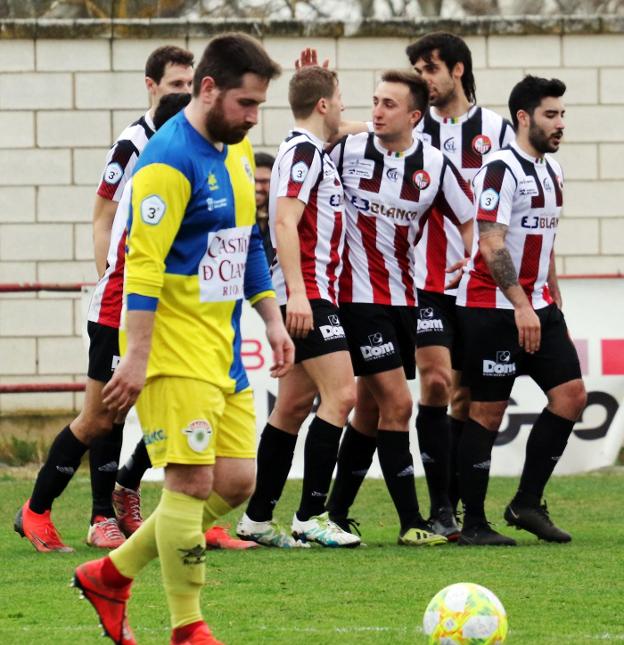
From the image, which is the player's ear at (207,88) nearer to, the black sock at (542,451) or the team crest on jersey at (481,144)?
the black sock at (542,451)

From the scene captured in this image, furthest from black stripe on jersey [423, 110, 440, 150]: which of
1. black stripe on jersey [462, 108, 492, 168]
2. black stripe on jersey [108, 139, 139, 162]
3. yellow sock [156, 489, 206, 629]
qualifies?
yellow sock [156, 489, 206, 629]

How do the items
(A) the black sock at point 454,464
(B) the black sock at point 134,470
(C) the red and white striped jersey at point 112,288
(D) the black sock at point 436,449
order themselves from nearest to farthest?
(C) the red and white striped jersey at point 112,288, (B) the black sock at point 134,470, (D) the black sock at point 436,449, (A) the black sock at point 454,464

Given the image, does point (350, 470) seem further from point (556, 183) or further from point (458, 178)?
point (556, 183)

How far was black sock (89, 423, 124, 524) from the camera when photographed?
8.01 meters

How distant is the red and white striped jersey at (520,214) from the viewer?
25.8 ft

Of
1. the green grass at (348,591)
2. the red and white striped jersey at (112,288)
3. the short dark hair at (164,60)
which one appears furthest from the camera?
the short dark hair at (164,60)

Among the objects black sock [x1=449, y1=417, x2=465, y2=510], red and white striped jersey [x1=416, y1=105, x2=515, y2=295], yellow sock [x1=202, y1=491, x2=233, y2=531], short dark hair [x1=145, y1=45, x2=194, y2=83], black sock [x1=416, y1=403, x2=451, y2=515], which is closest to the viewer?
yellow sock [x1=202, y1=491, x2=233, y2=531]

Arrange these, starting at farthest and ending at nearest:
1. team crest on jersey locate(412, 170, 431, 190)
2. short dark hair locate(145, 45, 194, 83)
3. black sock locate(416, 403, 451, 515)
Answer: black sock locate(416, 403, 451, 515)
short dark hair locate(145, 45, 194, 83)
team crest on jersey locate(412, 170, 431, 190)

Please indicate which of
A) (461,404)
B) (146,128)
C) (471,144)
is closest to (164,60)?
(146,128)

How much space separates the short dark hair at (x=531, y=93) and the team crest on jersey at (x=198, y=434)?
3.51 m

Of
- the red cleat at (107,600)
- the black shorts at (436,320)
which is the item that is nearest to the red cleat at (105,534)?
the black shorts at (436,320)

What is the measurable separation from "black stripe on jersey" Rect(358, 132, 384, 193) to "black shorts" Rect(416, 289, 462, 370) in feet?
2.44

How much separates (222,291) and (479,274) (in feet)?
10.1

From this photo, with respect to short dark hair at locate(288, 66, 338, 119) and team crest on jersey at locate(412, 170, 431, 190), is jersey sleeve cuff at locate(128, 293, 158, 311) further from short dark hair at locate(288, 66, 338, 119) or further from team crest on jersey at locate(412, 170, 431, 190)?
team crest on jersey at locate(412, 170, 431, 190)
